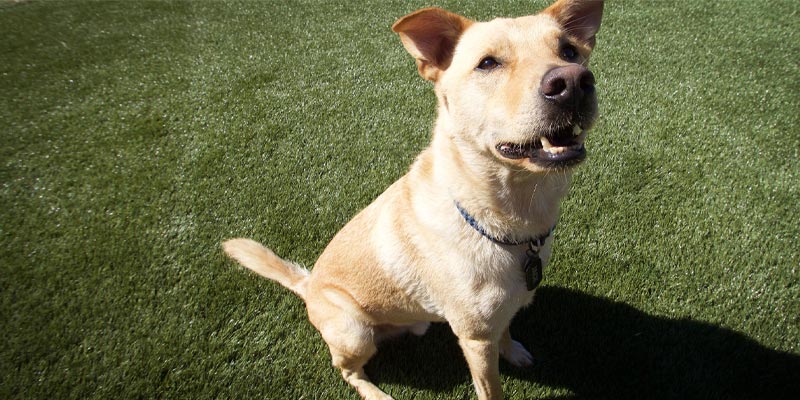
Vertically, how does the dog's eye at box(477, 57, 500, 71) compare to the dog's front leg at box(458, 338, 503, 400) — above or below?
above

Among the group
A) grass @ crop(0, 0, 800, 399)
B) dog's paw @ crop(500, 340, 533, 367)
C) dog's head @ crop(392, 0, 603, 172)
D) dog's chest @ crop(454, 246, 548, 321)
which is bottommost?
dog's paw @ crop(500, 340, 533, 367)

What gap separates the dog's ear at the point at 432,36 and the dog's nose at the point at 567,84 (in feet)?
1.99

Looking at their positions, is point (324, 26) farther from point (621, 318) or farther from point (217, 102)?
point (621, 318)

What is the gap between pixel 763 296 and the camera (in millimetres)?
2543

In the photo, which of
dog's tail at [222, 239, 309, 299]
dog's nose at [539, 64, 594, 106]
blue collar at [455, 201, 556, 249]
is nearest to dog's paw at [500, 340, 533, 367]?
blue collar at [455, 201, 556, 249]

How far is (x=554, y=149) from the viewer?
1528 mm

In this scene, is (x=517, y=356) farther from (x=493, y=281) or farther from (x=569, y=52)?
(x=569, y=52)

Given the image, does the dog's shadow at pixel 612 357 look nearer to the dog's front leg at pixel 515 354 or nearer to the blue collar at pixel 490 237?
the dog's front leg at pixel 515 354

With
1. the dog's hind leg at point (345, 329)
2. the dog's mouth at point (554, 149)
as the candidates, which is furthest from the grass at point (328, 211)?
the dog's mouth at point (554, 149)

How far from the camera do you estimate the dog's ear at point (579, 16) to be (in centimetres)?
192

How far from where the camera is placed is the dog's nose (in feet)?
4.71

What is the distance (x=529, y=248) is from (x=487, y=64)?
32.9 inches

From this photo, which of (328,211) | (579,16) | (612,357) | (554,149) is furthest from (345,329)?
(579,16)

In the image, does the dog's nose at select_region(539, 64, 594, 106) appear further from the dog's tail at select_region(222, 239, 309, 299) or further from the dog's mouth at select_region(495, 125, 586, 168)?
the dog's tail at select_region(222, 239, 309, 299)
